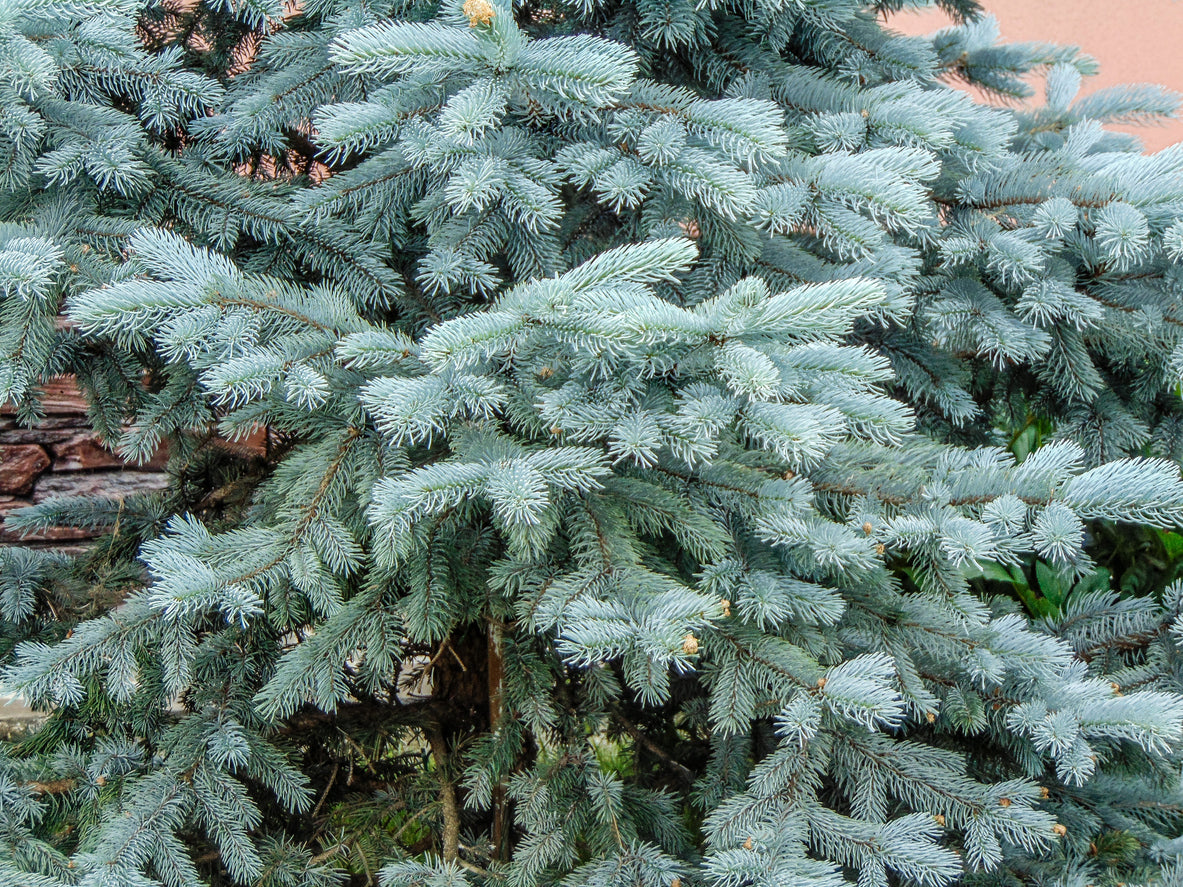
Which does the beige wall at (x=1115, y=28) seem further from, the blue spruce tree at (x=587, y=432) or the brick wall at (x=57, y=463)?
the brick wall at (x=57, y=463)

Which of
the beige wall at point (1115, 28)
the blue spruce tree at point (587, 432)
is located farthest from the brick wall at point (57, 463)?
the beige wall at point (1115, 28)

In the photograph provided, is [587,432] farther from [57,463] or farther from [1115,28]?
[1115,28]

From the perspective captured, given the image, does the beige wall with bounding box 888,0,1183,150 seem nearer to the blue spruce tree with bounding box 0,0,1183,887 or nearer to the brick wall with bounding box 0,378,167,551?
the blue spruce tree with bounding box 0,0,1183,887

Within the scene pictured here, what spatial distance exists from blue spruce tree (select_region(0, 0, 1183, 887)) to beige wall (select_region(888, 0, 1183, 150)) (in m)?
2.53

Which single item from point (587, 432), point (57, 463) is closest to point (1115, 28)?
A: point (587, 432)

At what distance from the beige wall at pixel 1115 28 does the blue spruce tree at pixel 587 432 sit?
2.53 m

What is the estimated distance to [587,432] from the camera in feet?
3.09

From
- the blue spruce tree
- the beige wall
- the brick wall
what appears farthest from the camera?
the beige wall

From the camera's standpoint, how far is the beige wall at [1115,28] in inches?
138

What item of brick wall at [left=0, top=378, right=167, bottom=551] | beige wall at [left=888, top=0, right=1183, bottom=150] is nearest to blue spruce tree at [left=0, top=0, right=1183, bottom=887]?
brick wall at [left=0, top=378, right=167, bottom=551]

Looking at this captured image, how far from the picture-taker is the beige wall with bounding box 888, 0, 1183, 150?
3.52m

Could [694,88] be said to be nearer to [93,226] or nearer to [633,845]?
[93,226]

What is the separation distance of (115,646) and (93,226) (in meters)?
0.61

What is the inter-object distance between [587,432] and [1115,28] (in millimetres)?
3918
